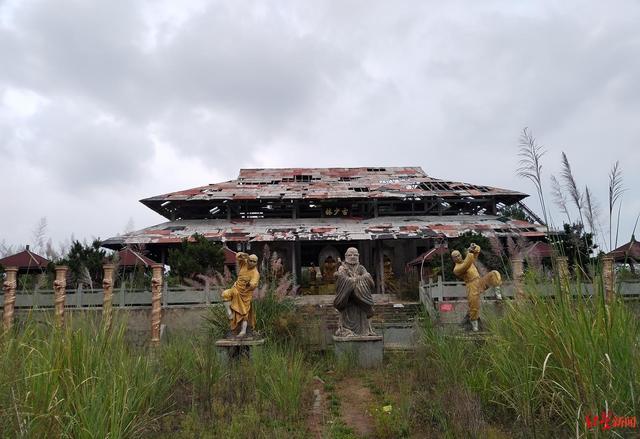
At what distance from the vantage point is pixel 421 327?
575 cm

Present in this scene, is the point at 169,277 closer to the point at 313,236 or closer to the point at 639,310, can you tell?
the point at 313,236

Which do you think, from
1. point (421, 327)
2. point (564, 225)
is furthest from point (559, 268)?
point (421, 327)

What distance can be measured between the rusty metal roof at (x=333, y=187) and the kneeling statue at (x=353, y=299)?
14.1 meters

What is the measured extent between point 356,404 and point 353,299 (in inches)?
97.1

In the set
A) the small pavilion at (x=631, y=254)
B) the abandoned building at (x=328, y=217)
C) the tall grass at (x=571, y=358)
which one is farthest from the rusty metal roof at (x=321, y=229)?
the tall grass at (x=571, y=358)

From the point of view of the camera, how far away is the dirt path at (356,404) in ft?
14.7

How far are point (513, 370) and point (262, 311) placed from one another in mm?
5341

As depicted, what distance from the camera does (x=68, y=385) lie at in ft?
9.47

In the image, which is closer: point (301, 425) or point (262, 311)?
point (301, 425)

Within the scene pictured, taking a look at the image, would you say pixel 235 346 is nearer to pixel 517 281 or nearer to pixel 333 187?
pixel 517 281

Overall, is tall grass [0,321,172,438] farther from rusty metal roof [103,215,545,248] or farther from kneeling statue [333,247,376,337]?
rusty metal roof [103,215,545,248]

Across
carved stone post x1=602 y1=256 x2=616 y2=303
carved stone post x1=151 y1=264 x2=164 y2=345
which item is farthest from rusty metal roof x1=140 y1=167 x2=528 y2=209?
carved stone post x1=602 y1=256 x2=616 y2=303

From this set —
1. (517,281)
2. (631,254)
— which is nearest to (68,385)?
(517,281)

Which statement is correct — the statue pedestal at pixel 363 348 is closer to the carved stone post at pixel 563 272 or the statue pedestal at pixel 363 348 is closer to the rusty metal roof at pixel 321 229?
the carved stone post at pixel 563 272
